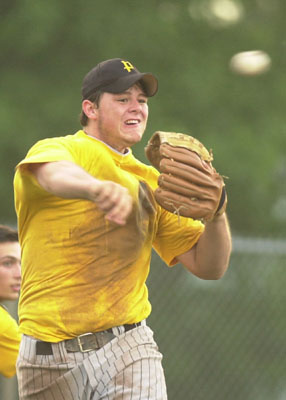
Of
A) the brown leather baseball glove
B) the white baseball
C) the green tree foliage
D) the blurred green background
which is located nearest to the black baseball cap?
the brown leather baseball glove

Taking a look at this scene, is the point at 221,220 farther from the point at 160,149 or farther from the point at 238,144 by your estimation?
the point at 238,144

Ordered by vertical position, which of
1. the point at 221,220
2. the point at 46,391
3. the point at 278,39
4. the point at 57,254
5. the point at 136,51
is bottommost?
the point at 46,391

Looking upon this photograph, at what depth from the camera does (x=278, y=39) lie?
49.5ft

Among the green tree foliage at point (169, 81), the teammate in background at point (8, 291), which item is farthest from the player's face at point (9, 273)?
the green tree foliage at point (169, 81)

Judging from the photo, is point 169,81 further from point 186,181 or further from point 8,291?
point 186,181

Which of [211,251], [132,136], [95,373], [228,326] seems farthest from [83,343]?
[228,326]

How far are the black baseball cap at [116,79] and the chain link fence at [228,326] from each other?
3.70 m

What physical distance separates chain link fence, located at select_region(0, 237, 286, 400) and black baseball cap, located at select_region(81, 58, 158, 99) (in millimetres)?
3697

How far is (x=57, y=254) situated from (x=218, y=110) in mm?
9903

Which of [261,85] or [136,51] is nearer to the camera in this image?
[136,51]

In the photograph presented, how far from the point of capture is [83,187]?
3537 mm

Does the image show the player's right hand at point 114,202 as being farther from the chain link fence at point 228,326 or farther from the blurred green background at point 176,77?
the blurred green background at point 176,77

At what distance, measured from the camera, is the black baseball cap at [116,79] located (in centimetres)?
464

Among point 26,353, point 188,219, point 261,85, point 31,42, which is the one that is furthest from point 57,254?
point 261,85
